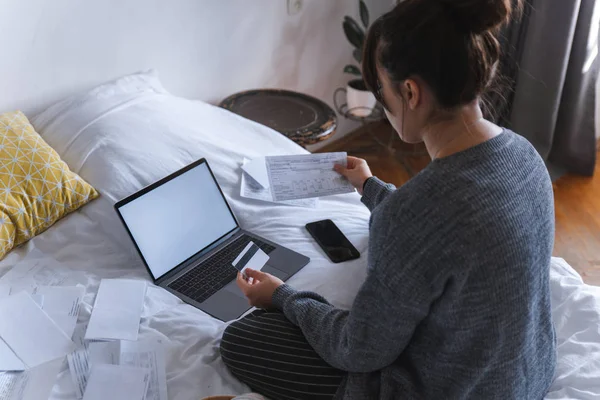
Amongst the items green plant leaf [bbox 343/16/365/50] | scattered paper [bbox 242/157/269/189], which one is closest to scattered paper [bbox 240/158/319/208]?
scattered paper [bbox 242/157/269/189]

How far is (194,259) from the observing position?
1485 millimetres

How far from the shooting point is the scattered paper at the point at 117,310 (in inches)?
48.5

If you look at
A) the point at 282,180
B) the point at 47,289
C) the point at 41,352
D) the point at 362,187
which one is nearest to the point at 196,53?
the point at 282,180

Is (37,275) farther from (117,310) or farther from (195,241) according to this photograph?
(195,241)

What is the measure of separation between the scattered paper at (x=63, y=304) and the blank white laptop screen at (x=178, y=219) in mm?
170

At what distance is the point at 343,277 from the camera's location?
4.48ft

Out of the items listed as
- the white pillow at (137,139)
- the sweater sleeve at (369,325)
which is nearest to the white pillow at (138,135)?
the white pillow at (137,139)

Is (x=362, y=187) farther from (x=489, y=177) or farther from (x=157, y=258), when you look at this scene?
(x=489, y=177)

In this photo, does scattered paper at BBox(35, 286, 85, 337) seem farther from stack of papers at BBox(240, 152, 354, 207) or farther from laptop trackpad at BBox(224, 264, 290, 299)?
stack of papers at BBox(240, 152, 354, 207)

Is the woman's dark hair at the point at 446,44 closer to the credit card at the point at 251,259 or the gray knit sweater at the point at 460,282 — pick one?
the gray knit sweater at the point at 460,282

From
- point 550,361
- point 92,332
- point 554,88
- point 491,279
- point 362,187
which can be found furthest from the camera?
point 554,88

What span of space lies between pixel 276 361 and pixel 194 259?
448 mm

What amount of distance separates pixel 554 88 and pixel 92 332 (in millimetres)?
2224

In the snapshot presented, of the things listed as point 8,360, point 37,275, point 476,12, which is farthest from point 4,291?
point 476,12
